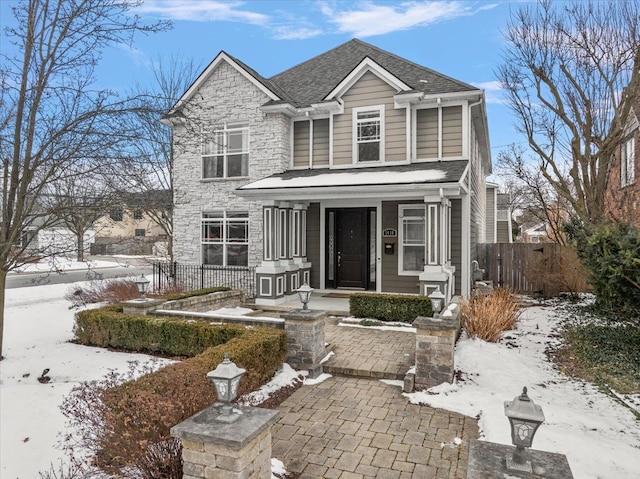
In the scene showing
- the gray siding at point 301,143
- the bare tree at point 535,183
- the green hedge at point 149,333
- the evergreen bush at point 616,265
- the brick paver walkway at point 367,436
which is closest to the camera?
the brick paver walkway at point 367,436

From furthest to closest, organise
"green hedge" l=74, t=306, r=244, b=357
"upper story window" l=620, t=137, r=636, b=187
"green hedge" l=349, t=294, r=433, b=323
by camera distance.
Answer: "upper story window" l=620, t=137, r=636, b=187 → "green hedge" l=349, t=294, r=433, b=323 → "green hedge" l=74, t=306, r=244, b=357

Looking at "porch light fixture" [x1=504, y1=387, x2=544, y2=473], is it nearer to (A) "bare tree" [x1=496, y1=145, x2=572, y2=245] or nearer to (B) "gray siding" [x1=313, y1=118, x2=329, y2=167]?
(B) "gray siding" [x1=313, y1=118, x2=329, y2=167]

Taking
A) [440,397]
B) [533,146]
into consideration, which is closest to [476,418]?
Answer: [440,397]

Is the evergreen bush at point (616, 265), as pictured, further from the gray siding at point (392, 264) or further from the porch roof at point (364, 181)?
the gray siding at point (392, 264)

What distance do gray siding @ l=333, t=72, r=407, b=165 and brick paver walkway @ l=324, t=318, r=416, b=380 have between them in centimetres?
543

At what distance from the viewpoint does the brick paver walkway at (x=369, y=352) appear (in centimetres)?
617

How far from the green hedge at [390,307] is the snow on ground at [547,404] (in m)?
1.48

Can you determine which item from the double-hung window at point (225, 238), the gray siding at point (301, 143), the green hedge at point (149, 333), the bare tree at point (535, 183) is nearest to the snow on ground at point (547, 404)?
the green hedge at point (149, 333)

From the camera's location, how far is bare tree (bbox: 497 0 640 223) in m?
10.8

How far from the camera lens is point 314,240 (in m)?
12.8

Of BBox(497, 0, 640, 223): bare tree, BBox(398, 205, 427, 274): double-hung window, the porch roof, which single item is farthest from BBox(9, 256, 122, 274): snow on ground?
BBox(497, 0, 640, 223): bare tree

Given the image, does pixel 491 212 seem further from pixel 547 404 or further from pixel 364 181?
pixel 547 404

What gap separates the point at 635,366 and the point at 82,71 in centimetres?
1033

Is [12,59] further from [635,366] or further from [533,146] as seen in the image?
[533,146]
